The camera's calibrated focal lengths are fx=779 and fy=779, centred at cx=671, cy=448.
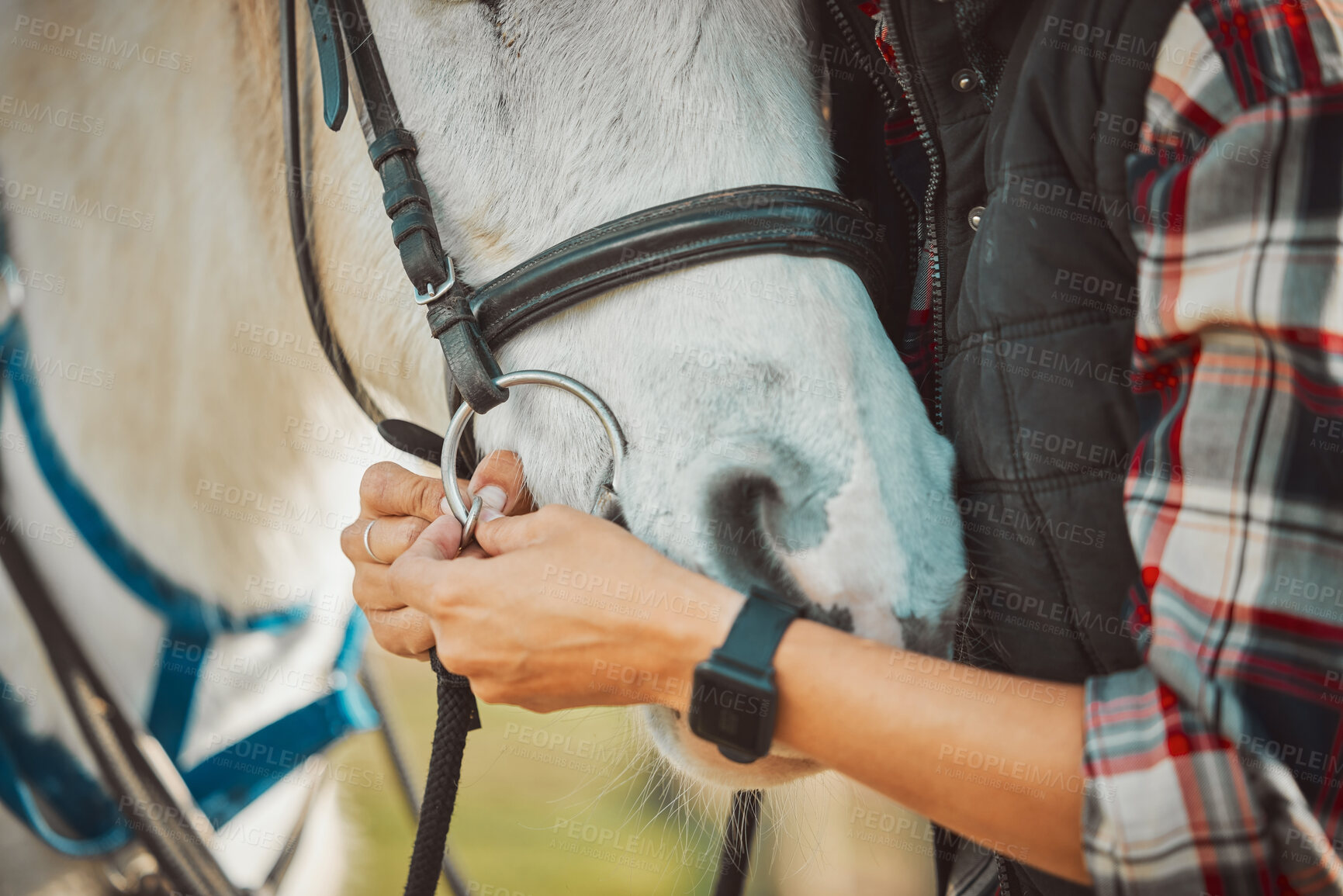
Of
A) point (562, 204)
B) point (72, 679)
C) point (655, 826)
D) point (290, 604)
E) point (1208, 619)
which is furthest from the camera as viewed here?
point (655, 826)

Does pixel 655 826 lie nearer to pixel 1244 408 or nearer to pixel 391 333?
pixel 391 333

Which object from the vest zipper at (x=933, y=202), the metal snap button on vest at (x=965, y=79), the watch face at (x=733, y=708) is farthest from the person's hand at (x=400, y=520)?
the metal snap button on vest at (x=965, y=79)

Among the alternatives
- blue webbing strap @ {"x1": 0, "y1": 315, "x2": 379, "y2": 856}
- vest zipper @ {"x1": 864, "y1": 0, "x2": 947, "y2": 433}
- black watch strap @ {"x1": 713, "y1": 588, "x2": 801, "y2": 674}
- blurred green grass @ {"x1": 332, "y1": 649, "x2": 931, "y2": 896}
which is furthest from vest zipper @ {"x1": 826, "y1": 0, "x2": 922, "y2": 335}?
blue webbing strap @ {"x1": 0, "y1": 315, "x2": 379, "y2": 856}

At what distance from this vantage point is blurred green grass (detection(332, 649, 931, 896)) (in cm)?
117

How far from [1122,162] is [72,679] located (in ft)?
4.57

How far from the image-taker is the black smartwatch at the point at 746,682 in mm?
475

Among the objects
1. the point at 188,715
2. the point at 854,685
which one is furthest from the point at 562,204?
the point at 188,715

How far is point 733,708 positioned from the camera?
0.48m

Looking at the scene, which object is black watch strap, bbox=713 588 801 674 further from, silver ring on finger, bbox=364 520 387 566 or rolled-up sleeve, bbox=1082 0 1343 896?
silver ring on finger, bbox=364 520 387 566

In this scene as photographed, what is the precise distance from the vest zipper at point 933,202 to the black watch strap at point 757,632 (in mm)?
272

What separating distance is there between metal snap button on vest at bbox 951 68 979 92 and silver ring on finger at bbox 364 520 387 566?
65 cm

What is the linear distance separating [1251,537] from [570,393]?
18.2 inches

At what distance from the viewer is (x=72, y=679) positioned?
3.62 ft

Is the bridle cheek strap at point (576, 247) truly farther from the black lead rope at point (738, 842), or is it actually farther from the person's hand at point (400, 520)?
the black lead rope at point (738, 842)
